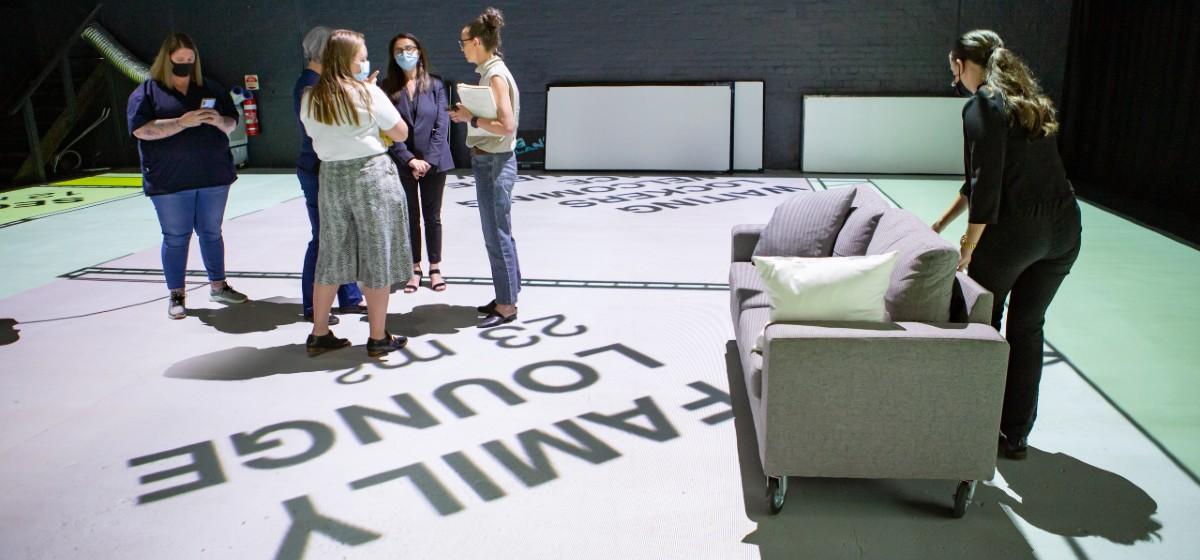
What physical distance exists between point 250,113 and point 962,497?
964 cm

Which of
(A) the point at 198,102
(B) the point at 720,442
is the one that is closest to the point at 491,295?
(A) the point at 198,102

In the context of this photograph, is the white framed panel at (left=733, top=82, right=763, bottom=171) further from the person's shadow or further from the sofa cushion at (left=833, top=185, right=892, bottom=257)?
the person's shadow

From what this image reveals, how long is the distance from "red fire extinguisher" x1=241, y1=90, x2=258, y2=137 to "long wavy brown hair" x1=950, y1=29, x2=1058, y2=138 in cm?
925

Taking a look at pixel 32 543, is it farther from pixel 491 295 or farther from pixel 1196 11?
pixel 1196 11

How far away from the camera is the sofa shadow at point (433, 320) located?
3.95 meters

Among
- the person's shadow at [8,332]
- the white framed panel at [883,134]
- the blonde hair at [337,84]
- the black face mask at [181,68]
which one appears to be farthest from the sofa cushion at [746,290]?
the white framed panel at [883,134]

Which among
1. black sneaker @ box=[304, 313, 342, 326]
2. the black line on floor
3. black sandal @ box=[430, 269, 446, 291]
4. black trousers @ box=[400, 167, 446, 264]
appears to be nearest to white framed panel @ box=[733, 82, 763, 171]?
the black line on floor

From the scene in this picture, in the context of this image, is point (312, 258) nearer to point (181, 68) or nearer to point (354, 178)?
point (354, 178)

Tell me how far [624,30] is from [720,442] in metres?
7.36

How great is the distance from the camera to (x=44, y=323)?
13.6 ft

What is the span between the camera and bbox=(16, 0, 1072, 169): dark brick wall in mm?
8844

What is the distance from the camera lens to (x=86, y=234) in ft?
20.5

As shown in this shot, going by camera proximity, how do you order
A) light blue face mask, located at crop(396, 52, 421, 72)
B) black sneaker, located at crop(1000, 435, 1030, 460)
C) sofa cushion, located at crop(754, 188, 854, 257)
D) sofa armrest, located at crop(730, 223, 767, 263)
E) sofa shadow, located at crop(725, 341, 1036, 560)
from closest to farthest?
sofa shadow, located at crop(725, 341, 1036, 560), black sneaker, located at crop(1000, 435, 1030, 460), sofa cushion, located at crop(754, 188, 854, 257), sofa armrest, located at crop(730, 223, 767, 263), light blue face mask, located at crop(396, 52, 421, 72)

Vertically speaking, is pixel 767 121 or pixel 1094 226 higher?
pixel 767 121
